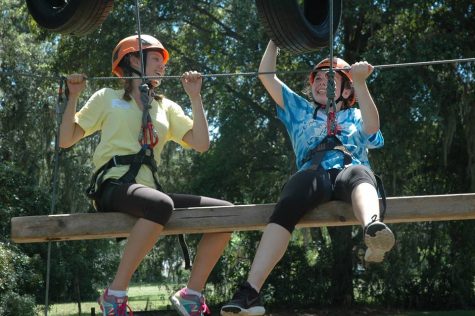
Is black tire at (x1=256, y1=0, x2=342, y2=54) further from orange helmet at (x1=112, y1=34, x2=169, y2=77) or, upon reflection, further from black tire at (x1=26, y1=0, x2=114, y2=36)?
black tire at (x1=26, y1=0, x2=114, y2=36)

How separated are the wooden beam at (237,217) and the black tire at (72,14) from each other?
1.22 m

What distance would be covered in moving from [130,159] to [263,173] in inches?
463

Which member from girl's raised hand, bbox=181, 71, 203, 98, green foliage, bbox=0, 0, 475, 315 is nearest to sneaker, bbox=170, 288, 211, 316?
girl's raised hand, bbox=181, 71, 203, 98

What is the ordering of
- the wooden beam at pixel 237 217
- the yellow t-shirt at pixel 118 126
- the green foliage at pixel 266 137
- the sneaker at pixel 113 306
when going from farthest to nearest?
1. the green foliage at pixel 266 137
2. the yellow t-shirt at pixel 118 126
3. the wooden beam at pixel 237 217
4. the sneaker at pixel 113 306

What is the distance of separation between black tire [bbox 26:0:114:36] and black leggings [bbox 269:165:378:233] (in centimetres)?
157

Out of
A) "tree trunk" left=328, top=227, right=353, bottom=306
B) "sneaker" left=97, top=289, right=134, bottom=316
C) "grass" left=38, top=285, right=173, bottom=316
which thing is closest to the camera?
"sneaker" left=97, top=289, right=134, bottom=316

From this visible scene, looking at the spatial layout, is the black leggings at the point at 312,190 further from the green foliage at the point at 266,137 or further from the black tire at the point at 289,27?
the green foliage at the point at 266,137

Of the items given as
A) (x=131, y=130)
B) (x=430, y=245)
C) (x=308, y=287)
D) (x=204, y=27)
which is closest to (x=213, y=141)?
(x=204, y=27)

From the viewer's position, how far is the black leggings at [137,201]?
12.5ft

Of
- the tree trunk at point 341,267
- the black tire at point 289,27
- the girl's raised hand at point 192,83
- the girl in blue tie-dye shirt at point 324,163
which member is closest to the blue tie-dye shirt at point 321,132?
the girl in blue tie-dye shirt at point 324,163

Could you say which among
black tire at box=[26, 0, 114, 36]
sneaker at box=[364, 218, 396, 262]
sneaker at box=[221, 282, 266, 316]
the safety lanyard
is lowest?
sneaker at box=[221, 282, 266, 316]

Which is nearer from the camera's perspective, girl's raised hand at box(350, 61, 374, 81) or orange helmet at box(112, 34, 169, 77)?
girl's raised hand at box(350, 61, 374, 81)

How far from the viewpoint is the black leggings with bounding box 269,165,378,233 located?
3.77m

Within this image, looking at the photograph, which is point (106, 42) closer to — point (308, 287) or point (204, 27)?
point (204, 27)
